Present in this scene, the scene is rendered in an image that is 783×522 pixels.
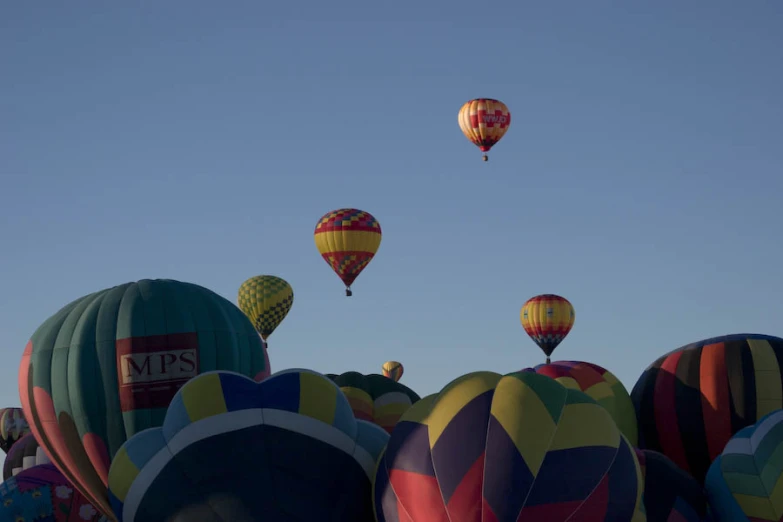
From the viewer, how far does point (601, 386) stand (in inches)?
688

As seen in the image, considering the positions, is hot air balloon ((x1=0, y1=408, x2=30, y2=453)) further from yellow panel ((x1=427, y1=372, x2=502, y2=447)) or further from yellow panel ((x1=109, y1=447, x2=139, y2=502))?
yellow panel ((x1=427, y1=372, x2=502, y2=447))

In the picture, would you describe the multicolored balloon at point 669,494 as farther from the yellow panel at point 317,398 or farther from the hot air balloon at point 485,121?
the hot air balloon at point 485,121

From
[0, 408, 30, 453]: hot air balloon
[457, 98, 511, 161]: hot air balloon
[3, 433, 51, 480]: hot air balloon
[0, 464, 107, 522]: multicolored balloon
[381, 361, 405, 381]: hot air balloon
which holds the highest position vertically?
[457, 98, 511, 161]: hot air balloon

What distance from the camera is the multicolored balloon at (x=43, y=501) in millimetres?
15555

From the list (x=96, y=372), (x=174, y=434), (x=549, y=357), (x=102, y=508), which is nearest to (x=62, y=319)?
(x=96, y=372)

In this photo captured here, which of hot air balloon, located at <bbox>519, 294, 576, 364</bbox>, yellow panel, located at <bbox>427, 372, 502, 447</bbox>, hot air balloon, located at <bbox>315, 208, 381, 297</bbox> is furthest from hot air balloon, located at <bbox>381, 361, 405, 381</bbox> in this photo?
yellow panel, located at <bbox>427, 372, 502, 447</bbox>

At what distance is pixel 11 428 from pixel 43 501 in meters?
18.7

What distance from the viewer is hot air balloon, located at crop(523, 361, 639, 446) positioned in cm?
1697

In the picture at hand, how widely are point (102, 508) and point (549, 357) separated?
20.7 meters

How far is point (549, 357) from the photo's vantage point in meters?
34.4

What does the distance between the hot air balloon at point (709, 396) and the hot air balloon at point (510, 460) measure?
6.08 meters

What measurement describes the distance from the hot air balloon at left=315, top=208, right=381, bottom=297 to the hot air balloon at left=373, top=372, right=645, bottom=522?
64.8 feet

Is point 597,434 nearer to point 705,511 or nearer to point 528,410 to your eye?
point 528,410

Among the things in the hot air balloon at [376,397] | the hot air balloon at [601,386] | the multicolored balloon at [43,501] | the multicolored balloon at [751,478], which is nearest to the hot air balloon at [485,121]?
the hot air balloon at [376,397]
